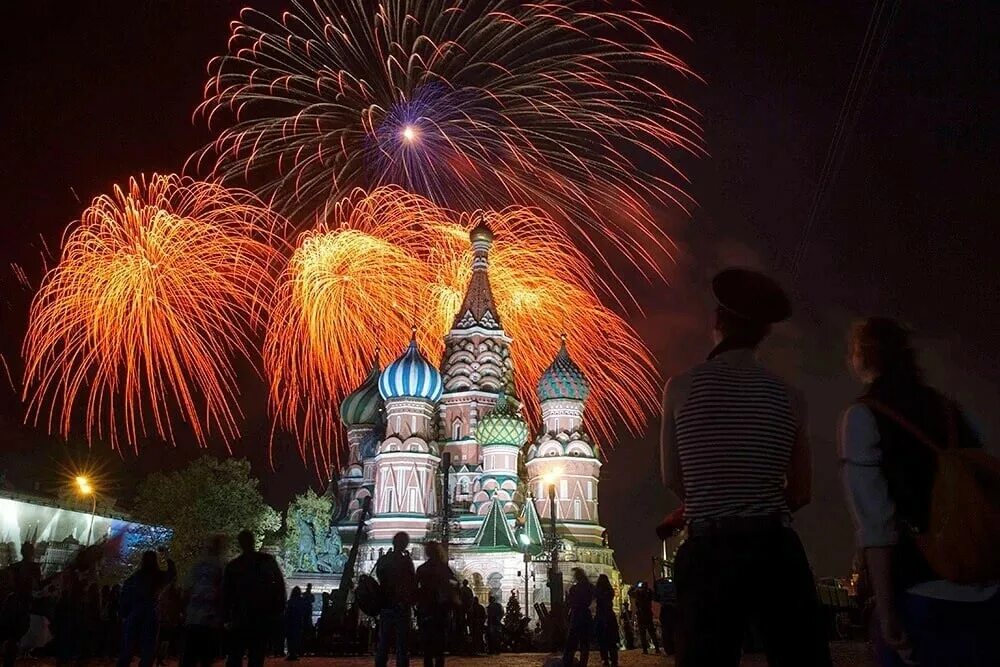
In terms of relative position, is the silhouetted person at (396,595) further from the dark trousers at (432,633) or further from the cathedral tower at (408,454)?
the cathedral tower at (408,454)

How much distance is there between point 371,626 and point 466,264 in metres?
33.8

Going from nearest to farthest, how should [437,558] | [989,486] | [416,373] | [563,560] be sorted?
[989,486]
[437,558]
[563,560]
[416,373]

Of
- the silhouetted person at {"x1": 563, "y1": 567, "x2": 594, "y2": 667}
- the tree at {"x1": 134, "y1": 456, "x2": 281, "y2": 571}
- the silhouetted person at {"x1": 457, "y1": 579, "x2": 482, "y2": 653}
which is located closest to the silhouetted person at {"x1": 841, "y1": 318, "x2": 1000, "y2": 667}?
the silhouetted person at {"x1": 563, "y1": 567, "x2": 594, "y2": 667}

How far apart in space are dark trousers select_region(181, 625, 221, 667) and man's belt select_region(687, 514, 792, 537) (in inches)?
267

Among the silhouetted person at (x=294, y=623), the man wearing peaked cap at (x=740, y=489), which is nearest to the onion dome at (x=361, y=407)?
the silhouetted person at (x=294, y=623)

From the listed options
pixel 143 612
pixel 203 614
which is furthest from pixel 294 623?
pixel 203 614

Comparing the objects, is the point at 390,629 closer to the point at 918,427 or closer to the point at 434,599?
the point at 434,599

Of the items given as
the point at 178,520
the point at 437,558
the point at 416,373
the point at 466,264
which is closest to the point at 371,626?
the point at 437,558

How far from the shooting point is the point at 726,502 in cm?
356

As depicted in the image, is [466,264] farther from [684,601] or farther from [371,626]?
[684,601]

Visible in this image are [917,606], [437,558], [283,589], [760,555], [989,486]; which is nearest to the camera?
[989,486]

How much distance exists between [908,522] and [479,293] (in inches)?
2169

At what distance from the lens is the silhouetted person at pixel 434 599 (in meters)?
10.1

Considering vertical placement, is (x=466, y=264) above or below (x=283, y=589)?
above
